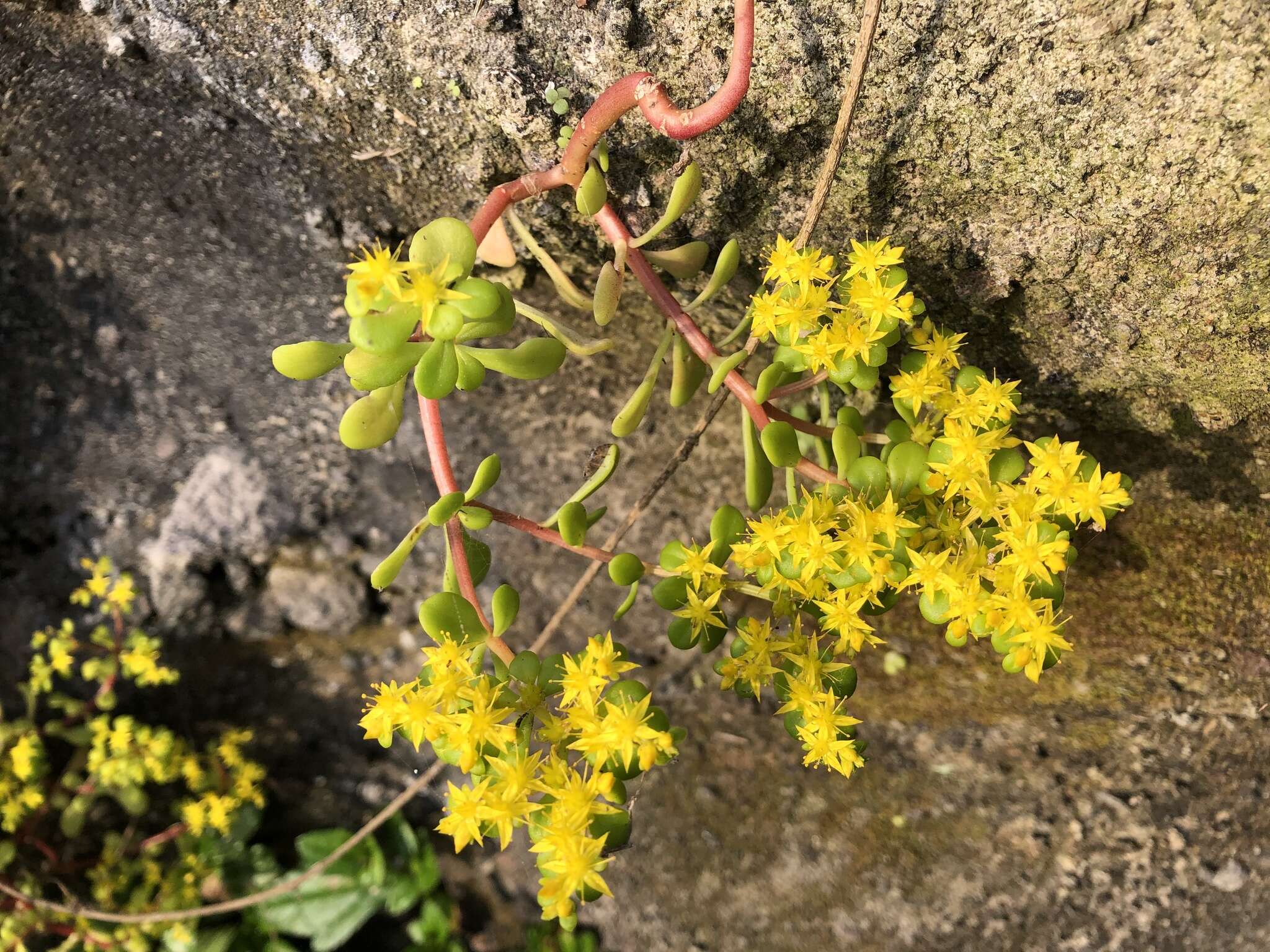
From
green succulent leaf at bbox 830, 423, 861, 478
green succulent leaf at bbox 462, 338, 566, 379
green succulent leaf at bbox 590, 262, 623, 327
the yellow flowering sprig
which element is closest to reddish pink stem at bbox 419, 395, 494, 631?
green succulent leaf at bbox 462, 338, 566, 379

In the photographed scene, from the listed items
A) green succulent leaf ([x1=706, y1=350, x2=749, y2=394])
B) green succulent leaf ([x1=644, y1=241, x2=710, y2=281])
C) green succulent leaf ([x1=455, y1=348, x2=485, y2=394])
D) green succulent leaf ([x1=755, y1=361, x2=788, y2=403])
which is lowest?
green succulent leaf ([x1=755, y1=361, x2=788, y2=403])

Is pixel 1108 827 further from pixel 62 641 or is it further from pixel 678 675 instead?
pixel 62 641

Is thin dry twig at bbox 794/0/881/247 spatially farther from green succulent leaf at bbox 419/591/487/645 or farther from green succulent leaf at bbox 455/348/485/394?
green succulent leaf at bbox 419/591/487/645

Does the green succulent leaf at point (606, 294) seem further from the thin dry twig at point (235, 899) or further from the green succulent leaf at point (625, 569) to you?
the thin dry twig at point (235, 899)

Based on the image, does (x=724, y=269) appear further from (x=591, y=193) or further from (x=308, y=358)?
(x=308, y=358)

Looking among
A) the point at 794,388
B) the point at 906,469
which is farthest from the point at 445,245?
the point at 906,469

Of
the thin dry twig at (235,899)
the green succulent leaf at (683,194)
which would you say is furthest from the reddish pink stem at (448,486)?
the thin dry twig at (235,899)
